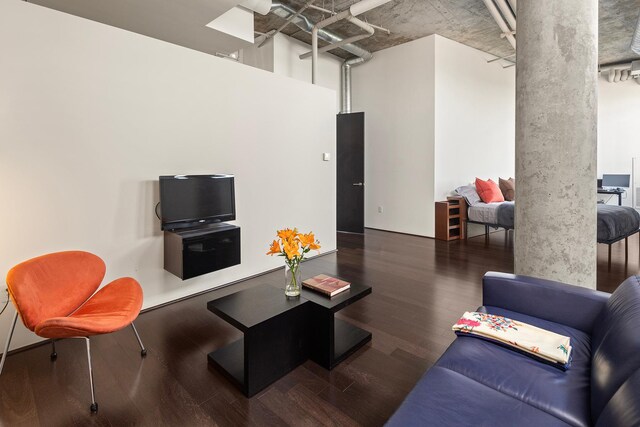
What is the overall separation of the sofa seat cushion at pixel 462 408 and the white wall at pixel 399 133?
4968 millimetres

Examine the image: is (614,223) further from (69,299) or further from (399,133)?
(69,299)

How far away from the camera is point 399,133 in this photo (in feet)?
21.1

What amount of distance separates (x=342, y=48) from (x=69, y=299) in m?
5.76

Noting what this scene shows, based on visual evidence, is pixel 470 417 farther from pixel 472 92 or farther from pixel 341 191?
pixel 472 92

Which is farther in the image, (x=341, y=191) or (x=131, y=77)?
(x=341, y=191)

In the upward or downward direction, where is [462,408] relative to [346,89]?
downward

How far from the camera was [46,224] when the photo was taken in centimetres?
258

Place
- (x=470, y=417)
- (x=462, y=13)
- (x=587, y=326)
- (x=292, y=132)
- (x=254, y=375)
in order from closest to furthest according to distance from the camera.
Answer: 1. (x=470, y=417)
2. (x=587, y=326)
3. (x=254, y=375)
4. (x=292, y=132)
5. (x=462, y=13)

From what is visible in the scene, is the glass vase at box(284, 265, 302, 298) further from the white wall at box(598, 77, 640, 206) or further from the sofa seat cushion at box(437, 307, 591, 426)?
the white wall at box(598, 77, 640, 206)

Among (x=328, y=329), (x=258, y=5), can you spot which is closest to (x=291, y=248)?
(x=328, y=329)

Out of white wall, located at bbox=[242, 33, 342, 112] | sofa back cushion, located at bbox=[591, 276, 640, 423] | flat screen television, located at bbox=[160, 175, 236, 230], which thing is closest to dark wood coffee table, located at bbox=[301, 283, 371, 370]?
sofa back cushion, located at bbox=[591, 276, 640, 423]

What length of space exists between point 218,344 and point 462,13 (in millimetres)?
5513

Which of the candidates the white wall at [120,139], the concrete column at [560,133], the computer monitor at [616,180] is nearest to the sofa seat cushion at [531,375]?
the concrete column at [560,133]

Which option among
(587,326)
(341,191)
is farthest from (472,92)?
(587,326)
